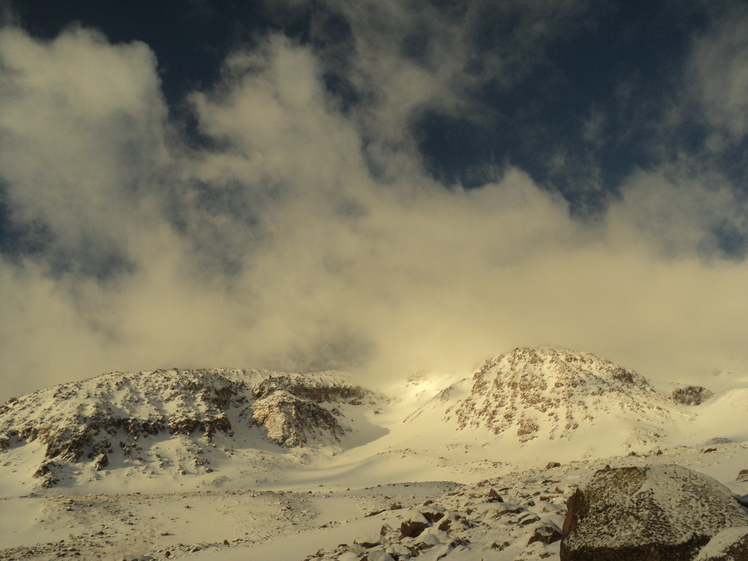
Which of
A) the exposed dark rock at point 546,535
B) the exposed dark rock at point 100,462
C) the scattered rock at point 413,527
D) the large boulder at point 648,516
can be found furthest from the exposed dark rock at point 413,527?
the exposed dark rock at point 100,462

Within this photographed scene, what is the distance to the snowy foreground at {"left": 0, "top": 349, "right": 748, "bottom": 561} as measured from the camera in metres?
15.2

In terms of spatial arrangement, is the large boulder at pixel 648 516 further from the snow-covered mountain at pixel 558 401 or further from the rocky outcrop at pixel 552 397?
the rocky outcrop at pixel 552 397

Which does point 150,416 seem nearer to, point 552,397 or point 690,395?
point 552,397

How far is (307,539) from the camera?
16875mm

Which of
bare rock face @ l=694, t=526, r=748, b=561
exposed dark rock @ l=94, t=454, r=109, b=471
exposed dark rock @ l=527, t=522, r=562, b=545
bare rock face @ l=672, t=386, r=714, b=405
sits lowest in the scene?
exposed dark rock @ l=527, t=522, r=562, b=545

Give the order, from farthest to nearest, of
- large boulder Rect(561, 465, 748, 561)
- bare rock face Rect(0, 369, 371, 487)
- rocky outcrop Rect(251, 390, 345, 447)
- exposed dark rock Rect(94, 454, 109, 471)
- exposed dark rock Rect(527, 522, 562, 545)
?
rocky outcrop Rect(251, 390, 345, 447), bare rock face Rect(0, 369, 371, 487), exposed dark rock Rect(94, 454, 109, 471), exposed dark rock Rect(527, 522, 562, 545), large boulder Rect(561, 465, 748, 561)

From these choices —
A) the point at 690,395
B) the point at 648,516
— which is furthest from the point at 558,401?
the point at 648,516

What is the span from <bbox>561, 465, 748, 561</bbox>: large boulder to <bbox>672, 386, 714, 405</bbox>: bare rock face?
75.9 meters

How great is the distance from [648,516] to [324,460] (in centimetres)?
6979

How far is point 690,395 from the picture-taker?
6719 centimetres

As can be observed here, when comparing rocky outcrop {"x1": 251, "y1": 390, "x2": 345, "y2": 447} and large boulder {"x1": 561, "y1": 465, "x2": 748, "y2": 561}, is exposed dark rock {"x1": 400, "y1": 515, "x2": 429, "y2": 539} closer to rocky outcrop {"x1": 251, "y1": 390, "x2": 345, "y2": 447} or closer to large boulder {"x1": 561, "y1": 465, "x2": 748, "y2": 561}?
large boulder {"x1": 561, "y1": 465, "x2": 748, "y2": 561}

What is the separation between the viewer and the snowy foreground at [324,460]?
1522 centimetres

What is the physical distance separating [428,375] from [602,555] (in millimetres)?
144693

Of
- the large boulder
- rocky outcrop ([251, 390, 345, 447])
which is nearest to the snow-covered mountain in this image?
rocky outcrop ([251, 390, 345, 447])
